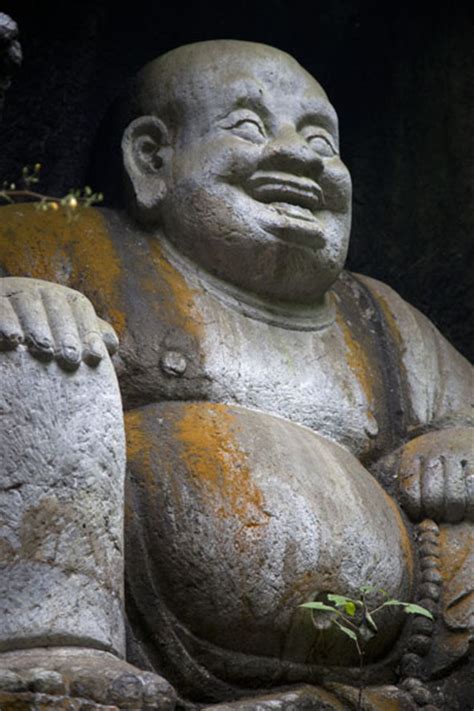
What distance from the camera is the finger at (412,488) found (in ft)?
16.9

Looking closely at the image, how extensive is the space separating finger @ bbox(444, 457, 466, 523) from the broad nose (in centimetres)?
97

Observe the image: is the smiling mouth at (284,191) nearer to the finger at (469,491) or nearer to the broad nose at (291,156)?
the broad nose at (291,156)

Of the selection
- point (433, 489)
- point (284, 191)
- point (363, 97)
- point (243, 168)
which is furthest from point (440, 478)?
point (363, 97)

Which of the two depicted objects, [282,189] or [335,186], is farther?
[335,186]

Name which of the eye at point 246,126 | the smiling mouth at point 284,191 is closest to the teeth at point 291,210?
the smiling mouth at point 284,191

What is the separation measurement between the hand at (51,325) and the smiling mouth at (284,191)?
961 millimetres

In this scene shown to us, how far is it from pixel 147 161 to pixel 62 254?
47 centimetres

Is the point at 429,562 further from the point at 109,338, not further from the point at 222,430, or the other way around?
the point at 109,338

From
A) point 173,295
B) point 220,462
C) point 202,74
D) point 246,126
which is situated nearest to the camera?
point 220,462

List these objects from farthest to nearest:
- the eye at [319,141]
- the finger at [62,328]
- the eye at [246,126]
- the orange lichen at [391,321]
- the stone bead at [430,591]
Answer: the orange lichen at [391,321] < the eye at [319,141] < the eye at [246,126] < the stone bead at [430,591] < the finger at [62,328]

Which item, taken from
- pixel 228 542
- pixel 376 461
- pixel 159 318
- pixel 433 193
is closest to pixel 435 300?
pixel 433 193

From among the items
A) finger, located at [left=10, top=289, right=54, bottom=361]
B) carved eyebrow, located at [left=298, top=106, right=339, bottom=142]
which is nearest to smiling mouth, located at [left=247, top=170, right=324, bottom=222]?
carved eyebrow, located at [left=298, top=106, right=339, bottom=142]

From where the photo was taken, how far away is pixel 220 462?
4.76 metres

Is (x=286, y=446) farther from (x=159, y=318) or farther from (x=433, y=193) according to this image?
(x=433, y=193)
